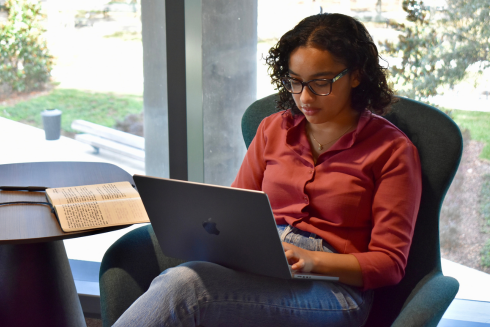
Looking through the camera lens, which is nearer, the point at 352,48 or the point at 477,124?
the point at 352,48

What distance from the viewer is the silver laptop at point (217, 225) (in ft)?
3.22

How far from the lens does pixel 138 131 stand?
238cm

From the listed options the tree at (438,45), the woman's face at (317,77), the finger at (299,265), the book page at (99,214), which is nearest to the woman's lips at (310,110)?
the woman's face at (317,77)

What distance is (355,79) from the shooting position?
4.27 ft

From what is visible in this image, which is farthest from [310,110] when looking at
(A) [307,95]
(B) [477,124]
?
(B) [477,124]

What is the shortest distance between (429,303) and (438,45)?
1.09 metres

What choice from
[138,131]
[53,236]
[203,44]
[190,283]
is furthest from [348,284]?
[138,131]

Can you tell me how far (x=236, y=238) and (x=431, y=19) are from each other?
1.23 metres

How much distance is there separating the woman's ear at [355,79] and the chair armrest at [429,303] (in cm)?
56

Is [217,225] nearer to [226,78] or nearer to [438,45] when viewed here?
[226,78]

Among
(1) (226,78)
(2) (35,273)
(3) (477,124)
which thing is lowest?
(2) (35,273)

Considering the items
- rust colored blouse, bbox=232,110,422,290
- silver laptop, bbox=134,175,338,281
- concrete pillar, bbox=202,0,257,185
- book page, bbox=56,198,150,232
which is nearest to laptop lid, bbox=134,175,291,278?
silver laptop, bbox=134,175,338,281

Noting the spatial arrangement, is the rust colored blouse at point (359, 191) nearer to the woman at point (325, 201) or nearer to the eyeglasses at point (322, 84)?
the woman at point (325, 201)

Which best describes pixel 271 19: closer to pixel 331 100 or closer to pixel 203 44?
pixel 203 44
